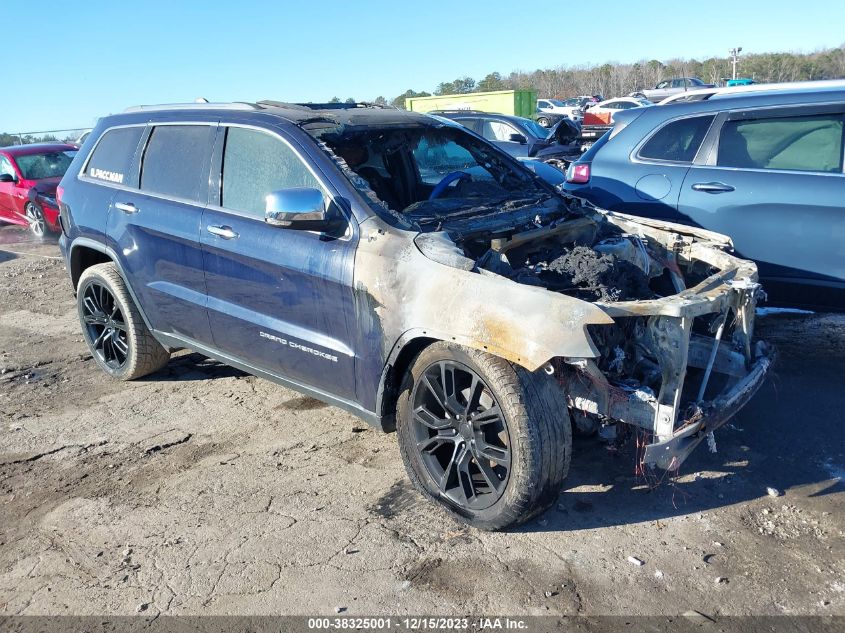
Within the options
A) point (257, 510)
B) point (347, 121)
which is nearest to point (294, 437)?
point (257, 510)

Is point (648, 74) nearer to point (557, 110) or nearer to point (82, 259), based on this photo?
point (557, 110)

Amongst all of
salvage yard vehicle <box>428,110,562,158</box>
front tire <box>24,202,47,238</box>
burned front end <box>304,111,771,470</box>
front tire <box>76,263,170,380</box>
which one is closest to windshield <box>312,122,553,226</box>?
burned front end <box>304,111,771,470</box>

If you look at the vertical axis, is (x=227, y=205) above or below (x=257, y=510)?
above

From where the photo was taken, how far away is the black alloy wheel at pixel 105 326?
207 inches

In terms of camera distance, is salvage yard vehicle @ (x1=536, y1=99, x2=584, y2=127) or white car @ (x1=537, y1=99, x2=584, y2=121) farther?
white car @ (x1=537, y1=99, x2=584, y2=121)

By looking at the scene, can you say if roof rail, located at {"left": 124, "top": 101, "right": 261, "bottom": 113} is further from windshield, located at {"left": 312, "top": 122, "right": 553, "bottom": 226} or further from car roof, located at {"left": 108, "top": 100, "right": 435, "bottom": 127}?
windshield, located at {"left": 312, "top": 122, "right": 553, "bottom": 226}

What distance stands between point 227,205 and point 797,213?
366cm

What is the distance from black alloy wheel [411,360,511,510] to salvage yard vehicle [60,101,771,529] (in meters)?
0.01

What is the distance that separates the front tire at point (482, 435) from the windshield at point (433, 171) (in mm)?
920

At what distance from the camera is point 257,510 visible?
3.58 m

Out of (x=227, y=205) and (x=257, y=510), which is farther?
(x=227, y=205)

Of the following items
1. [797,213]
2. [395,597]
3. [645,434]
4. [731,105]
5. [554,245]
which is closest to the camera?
[395,597]

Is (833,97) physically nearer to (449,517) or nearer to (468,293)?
(468,293)

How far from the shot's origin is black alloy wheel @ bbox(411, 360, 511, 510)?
3.19 metres
